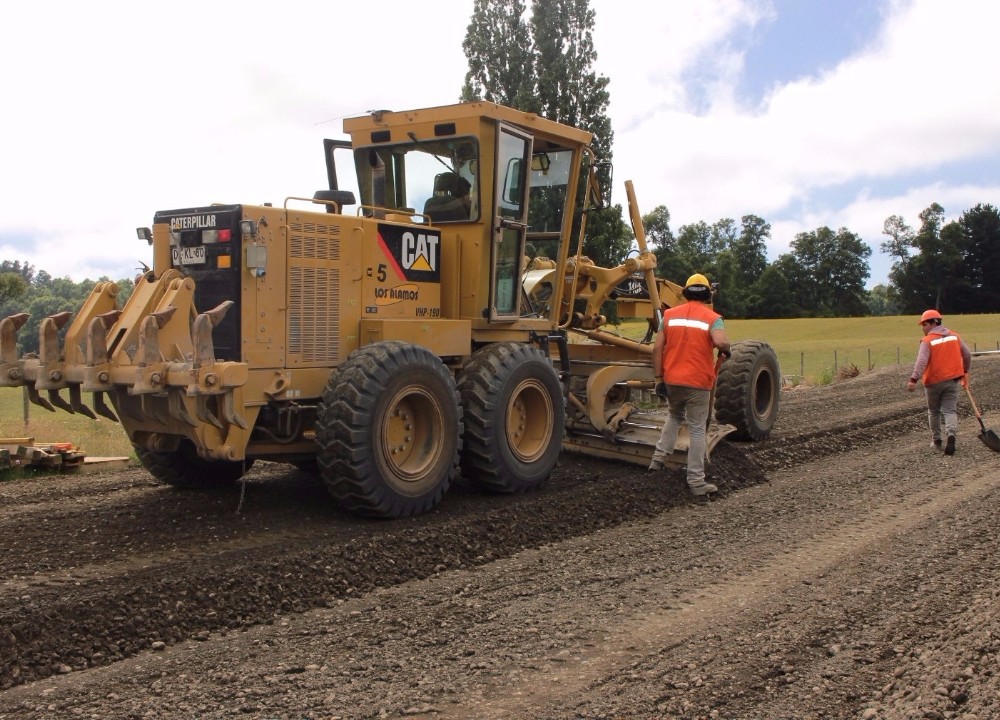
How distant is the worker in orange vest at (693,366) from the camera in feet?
27.2

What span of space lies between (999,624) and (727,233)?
11146cm

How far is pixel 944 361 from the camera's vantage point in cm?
1093

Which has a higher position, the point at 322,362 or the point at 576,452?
the point at 322,362

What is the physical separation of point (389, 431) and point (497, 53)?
107 feet

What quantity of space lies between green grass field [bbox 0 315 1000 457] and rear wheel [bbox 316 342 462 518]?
2.11 metres

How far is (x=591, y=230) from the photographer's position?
A: 33125mm

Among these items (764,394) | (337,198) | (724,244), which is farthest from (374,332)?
(724,244)

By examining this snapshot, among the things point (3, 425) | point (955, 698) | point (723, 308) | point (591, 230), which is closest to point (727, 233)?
point (723, 308)

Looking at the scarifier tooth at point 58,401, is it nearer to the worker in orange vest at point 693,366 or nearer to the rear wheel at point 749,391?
the worker in orange vest at point 693,366

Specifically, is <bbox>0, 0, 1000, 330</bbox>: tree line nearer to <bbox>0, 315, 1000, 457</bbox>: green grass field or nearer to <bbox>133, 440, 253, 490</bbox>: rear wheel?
<bbox>0, 315, 1000, 457</bbox>: green grass field

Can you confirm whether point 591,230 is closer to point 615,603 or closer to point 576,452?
point 576,452

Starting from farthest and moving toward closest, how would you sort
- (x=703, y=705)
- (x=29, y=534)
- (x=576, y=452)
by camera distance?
(x=576, y=452) < (x=29, y=534) < (x=703, y=705)

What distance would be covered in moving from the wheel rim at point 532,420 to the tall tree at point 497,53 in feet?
99.9

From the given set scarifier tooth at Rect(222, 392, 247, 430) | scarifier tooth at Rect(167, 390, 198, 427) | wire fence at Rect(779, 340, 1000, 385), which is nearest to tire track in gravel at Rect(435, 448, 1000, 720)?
scarifier tooth at Rect(222, 392, 247, 430)
